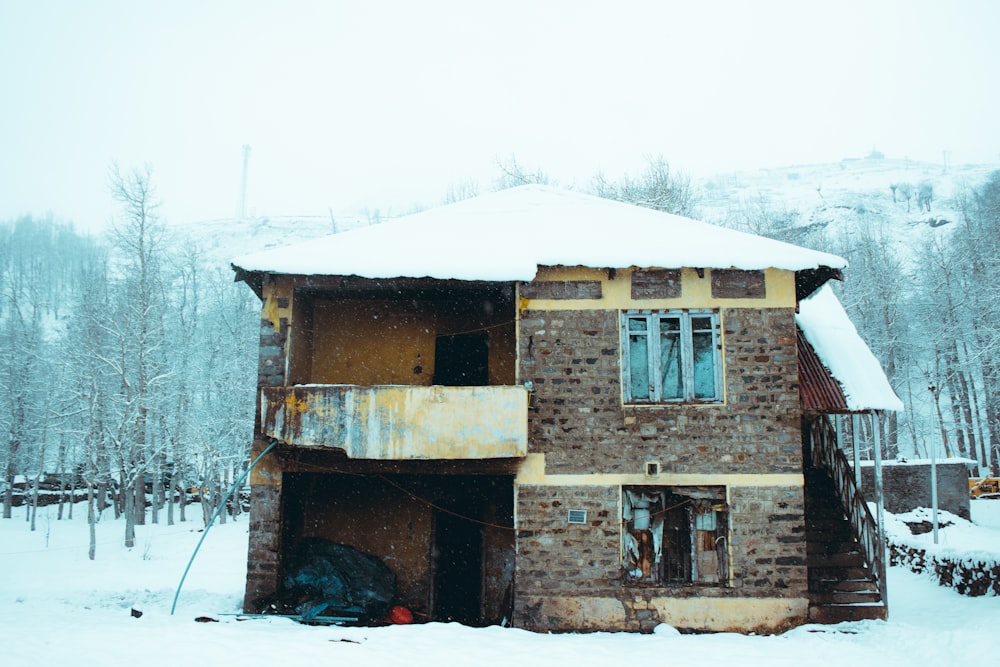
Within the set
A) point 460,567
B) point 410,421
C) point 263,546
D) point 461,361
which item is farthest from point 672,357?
point 263,546

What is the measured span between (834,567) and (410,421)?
811 centimetres

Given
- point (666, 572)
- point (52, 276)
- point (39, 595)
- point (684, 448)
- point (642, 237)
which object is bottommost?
point (39, 595)

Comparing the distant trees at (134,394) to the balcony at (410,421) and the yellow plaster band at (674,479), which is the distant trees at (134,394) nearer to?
the balcony at (410,421)

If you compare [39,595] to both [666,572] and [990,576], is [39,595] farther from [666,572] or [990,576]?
[990,576]

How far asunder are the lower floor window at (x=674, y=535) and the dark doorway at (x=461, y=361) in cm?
395

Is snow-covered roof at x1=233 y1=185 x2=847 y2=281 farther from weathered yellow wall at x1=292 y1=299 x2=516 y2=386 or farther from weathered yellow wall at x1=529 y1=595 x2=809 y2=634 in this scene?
weathered yellow wall at x1=529 y1=595 x2=809 y2=634

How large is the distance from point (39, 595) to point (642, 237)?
1493 centimetres

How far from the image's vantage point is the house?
37.0 ft

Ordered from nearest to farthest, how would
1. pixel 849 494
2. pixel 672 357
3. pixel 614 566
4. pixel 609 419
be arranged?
pixel 614 566
pixel 609 419
pixel 672 357
pixel 849 494

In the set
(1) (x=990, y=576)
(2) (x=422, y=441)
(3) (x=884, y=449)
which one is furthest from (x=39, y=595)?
(3) (x=884, y=449)

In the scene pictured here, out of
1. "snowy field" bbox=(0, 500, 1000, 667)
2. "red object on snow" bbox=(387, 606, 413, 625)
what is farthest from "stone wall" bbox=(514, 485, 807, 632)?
"red object on snow" bbox=(387, 606, 413, 625)

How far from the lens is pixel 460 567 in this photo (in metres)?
14.6

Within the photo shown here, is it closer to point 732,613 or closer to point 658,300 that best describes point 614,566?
point 732,613

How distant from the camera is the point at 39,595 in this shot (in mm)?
15594
